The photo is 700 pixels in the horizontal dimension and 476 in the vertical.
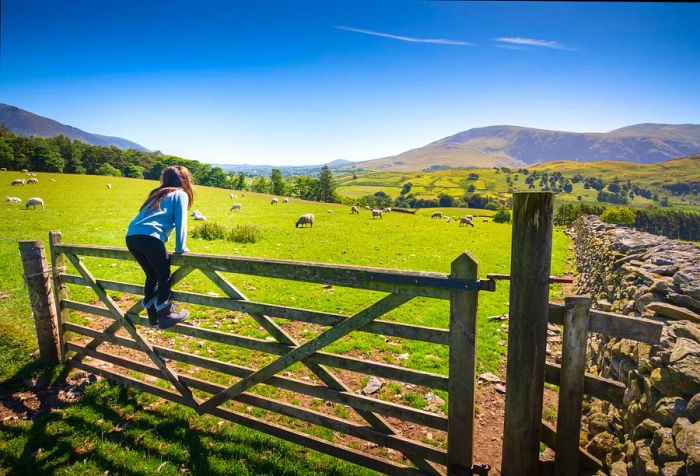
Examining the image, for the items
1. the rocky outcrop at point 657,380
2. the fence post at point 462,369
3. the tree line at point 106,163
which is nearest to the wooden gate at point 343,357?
the fence post at point 462,369

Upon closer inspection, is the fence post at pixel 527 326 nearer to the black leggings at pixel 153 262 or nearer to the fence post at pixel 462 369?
the fence post at pixel 462 369

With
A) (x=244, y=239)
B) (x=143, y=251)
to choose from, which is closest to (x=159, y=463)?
(x=143, y=251)

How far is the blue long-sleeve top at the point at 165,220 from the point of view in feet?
16.5

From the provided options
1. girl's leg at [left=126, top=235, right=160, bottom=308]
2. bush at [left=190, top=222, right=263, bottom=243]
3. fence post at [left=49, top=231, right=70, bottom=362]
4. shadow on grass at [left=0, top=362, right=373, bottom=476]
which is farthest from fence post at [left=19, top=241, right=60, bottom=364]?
bush at [left=190, top=222, right=263, bottom=243]

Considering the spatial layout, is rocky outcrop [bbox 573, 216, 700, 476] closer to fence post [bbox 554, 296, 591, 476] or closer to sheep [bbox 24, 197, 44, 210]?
fence post [bbox 554, 296, 591, 476]

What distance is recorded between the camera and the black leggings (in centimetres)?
501

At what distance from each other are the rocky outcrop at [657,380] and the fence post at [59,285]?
920 cm

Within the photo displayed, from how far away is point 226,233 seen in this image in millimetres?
22328

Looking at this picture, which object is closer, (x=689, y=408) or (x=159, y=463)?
(x=689, y=408)

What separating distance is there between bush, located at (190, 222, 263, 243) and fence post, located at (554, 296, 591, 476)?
20.2m

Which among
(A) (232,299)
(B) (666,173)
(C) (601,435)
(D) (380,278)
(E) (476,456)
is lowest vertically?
(E) (476,456)

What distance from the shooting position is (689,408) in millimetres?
3115

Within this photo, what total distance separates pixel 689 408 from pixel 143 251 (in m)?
6.39

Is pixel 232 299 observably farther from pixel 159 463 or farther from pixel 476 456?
pixel 476 456
